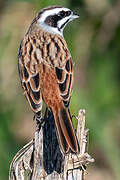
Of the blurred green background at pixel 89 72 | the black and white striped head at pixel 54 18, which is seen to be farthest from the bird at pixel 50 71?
the blurred green background at pixel 89 72

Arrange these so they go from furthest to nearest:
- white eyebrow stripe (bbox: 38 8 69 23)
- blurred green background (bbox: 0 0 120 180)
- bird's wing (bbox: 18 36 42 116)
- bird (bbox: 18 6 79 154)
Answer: blurred green background (bbox: 0 0 120 180), white eyebrow stripe (bbox: 38 8 69 23), bird's wing (bbox: 18 36 42 116), bird (bbox: 18 6 79 154)

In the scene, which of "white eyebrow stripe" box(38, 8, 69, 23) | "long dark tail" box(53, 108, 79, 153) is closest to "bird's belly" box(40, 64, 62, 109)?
"long dark tail" box(53, 108, 79, 153)

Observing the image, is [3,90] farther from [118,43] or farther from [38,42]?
[38,42]

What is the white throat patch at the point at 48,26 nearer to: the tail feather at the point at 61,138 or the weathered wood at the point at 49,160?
the tail feather at the point at 61,138

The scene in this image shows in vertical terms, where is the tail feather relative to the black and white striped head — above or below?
below

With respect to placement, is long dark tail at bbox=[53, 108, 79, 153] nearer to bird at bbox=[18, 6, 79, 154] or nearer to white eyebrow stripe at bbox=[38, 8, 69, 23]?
bird at bbox=[18, 6, 79, 154]

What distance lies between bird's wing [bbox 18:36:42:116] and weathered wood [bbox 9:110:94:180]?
47cm

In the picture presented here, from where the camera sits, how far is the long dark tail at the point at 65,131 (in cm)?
501

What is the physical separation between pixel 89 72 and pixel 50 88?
3758mm

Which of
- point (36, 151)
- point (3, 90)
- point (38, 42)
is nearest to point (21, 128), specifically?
point (3, 90)

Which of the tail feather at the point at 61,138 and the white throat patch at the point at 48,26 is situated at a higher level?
the white throat patch at the point at 48,26

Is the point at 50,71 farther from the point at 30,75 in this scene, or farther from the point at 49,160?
the point at 49,160

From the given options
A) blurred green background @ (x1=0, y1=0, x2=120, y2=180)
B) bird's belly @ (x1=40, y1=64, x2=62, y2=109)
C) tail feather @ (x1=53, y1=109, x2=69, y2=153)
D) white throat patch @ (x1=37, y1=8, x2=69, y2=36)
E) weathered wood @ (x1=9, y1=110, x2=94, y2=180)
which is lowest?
weathered wood @ (x1=9, y1=110, x2=94, y2=180)

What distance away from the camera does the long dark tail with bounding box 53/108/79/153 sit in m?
5.01
